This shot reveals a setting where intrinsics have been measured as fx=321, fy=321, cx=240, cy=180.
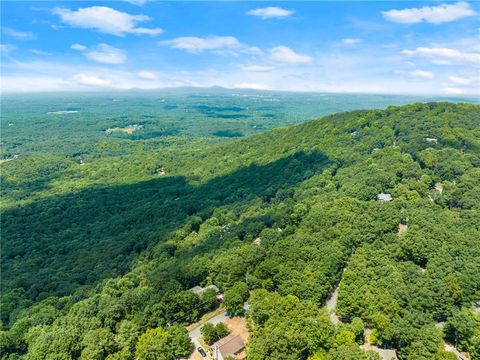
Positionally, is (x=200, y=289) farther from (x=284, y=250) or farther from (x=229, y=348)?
(x=284, y=250)

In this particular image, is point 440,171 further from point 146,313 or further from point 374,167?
point 146,313

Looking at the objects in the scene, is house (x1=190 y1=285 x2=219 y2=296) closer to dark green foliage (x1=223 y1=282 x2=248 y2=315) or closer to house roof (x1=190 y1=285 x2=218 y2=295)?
house roof (x1=190 y1=285 x2=218 y2=295)

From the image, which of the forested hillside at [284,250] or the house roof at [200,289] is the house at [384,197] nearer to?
the forested hillside at [284,250]

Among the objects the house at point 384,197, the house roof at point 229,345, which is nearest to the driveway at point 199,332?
the house roof at point 229,345

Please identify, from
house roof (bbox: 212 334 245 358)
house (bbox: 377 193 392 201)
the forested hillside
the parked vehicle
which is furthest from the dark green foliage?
house (bbox: 377 193 392 201)

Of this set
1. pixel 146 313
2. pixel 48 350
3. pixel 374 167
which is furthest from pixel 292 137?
pixel 48 350

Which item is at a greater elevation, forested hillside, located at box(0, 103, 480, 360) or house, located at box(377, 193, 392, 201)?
house, located at box(377, 193, 392, 201)

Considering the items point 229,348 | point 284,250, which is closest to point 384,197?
point 284,250
